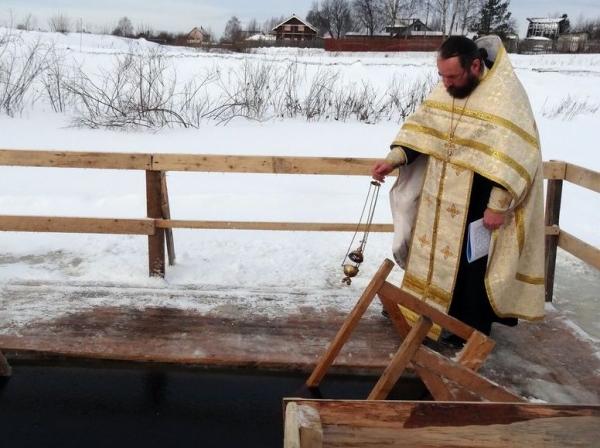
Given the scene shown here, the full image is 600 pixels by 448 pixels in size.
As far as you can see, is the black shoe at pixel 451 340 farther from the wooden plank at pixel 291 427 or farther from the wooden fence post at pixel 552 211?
the wooden plank at pixel 291 427

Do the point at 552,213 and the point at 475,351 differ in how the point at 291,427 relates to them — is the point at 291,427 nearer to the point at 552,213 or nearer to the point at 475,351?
the point at 475,351

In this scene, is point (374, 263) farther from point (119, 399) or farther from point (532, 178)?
point (119, 399)

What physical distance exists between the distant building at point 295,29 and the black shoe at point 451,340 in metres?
63.7

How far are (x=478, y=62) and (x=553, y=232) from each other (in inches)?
71.1

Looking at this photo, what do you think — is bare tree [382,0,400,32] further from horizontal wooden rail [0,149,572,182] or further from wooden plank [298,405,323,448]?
wooden plank [298,405,323,448]

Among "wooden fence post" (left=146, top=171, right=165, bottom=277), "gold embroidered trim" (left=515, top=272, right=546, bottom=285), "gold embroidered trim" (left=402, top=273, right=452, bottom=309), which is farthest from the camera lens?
"wooden fence post" (left=146, top=171, right=165, bottom=277)

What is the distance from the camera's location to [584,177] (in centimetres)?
420

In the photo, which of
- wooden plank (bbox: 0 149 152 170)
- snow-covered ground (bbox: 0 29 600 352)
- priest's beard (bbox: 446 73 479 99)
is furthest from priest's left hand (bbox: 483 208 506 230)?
wooden plank (bbox: 0 149 152 170)

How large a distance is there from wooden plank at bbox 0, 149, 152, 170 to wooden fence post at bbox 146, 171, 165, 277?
5.3 inches

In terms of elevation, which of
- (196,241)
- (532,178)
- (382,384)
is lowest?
(196,241)

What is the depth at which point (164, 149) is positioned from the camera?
11.0m

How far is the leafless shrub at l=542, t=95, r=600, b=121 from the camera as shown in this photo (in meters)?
16.5

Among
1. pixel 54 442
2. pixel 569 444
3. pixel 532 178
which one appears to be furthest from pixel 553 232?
pixel 54 442

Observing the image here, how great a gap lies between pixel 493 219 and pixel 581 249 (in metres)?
1.27
